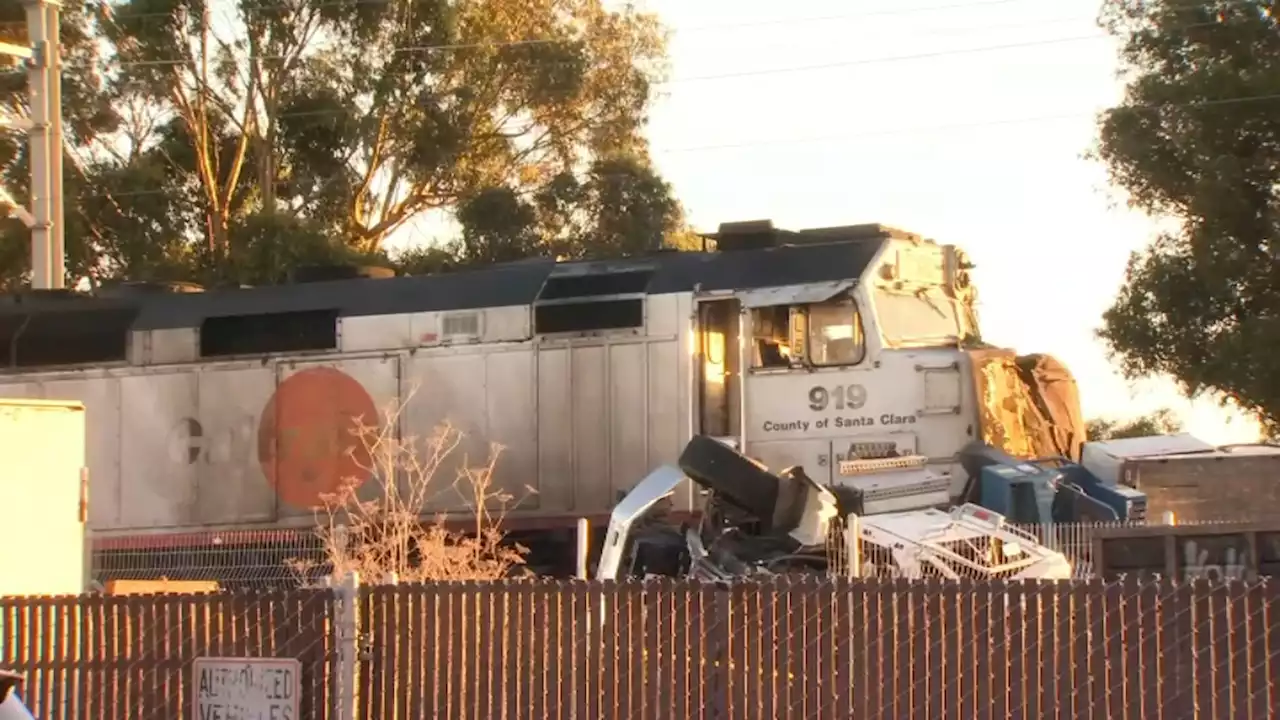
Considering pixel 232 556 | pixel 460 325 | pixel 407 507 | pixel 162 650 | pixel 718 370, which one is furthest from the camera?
pixel 232 556

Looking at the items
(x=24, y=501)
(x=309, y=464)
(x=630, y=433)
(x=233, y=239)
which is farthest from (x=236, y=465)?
(x=233, y=239)

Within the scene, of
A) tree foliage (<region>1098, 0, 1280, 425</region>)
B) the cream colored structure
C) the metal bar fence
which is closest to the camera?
the metal bar fence

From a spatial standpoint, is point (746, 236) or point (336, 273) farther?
point (336, 273)

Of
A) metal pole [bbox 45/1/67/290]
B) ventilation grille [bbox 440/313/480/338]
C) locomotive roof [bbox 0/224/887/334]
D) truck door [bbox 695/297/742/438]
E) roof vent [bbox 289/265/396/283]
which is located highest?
metal pole [bbox 45/1/67/290]

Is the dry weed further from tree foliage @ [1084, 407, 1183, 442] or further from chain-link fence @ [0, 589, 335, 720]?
tree foliage @ [1084, 407, 1183, 442]

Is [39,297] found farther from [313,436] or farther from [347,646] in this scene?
[347,646]

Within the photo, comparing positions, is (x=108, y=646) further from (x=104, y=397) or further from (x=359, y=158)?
(x=359, y=158)

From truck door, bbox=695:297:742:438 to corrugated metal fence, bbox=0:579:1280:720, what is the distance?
7.74m

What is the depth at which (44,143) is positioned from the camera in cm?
2516

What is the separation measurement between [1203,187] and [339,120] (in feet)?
61.9

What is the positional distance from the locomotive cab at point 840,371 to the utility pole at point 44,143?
A: 1283 centimetres

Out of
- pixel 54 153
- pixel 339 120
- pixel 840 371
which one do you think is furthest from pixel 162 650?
pixel 339 120

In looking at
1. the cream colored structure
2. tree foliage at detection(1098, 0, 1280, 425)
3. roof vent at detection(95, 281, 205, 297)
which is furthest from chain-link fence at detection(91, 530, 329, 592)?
tree foliage at detection(1098, 0, 1280, 425)

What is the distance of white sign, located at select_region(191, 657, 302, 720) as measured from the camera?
8.41m
